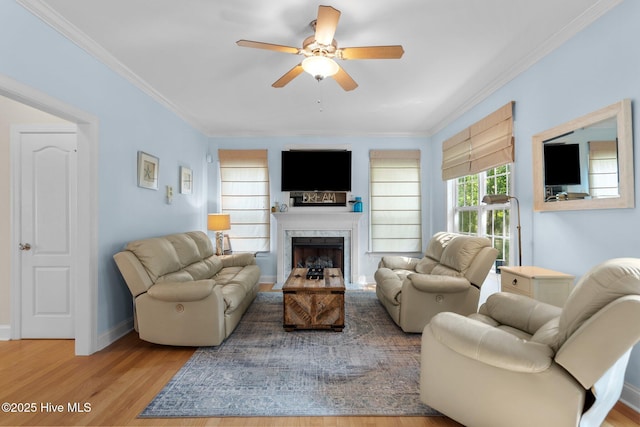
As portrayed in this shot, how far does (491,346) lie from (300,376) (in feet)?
4.58

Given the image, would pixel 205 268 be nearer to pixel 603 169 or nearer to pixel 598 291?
pixel 598 291

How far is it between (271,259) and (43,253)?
316cm

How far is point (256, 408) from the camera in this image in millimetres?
1979

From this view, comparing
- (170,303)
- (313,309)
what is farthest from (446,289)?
(170,303)

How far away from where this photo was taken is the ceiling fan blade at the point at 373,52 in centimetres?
224

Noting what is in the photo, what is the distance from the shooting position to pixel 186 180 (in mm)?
4734

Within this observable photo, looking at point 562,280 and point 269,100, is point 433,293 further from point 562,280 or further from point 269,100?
point 269,100

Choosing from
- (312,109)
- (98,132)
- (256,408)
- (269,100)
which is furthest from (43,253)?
(312,109)

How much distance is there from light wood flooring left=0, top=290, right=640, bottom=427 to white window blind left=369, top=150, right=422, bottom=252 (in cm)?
368

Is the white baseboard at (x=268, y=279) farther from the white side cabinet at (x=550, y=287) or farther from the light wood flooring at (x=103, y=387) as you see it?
the white side cabinet at (x=550, y=287)

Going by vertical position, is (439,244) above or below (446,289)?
above

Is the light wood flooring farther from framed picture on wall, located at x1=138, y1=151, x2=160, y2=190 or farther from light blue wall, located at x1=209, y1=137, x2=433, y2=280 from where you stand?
light blue wall, located at x1=209, y1=137, x2=433, y2=280

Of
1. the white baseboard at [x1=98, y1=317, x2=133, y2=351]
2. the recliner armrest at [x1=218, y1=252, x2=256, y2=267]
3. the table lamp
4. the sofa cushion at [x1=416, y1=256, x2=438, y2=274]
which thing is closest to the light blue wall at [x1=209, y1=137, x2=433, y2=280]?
the table lamp

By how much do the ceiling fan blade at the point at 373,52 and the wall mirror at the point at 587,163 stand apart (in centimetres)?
147
